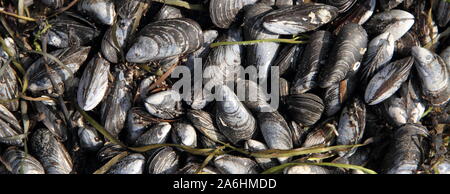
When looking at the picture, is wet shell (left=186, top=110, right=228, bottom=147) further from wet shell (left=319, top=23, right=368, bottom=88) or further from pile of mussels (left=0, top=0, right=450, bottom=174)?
wet shell (left=319, top=23, right=368, bottom=88)

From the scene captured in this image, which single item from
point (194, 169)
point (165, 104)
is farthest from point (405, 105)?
point (165, 104)

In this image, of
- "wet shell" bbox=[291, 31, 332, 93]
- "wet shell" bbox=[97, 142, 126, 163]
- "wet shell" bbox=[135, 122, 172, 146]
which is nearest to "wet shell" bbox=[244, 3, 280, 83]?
"wet shell" bbox=[291, 31, 332, 93]

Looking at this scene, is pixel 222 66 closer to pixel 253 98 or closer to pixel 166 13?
pixel 253 98

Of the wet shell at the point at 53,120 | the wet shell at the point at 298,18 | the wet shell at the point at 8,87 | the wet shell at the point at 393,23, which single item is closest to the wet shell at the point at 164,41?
the wet shell at the point at 298,18

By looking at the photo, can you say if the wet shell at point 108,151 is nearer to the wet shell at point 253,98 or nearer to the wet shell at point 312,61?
the wet shell at point 253,98

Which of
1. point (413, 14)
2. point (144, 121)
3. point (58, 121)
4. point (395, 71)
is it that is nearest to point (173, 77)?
point (144, 121)
